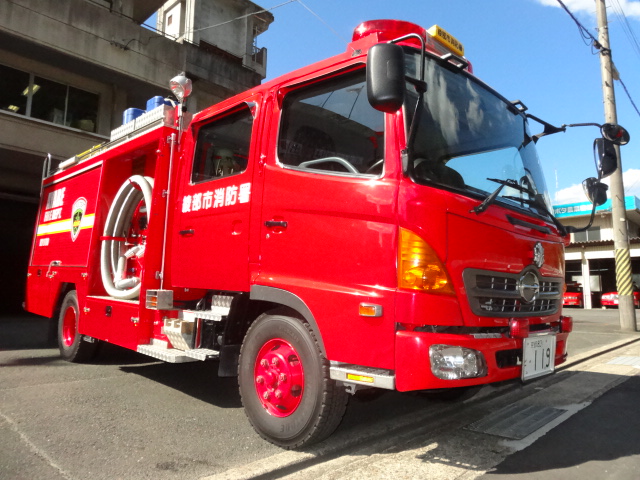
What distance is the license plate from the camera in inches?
122

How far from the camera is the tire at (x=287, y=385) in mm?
3043

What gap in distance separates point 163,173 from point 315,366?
8.32ft

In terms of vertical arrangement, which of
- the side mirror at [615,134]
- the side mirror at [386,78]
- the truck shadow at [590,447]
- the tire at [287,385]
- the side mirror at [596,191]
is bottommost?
the truck shadow at [590,447]

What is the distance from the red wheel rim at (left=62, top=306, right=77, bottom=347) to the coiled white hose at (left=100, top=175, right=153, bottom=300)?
112 cm

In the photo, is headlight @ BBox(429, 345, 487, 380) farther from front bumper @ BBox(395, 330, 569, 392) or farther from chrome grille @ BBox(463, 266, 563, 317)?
chrome grille @ BBox(463, 266, 563, 317)

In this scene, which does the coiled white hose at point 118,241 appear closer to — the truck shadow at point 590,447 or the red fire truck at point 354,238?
the red fire truck at point 354,238

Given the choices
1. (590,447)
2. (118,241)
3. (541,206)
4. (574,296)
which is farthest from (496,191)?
(574,296)

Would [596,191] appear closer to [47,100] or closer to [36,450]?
[36,450]

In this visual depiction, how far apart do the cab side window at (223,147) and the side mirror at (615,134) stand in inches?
115

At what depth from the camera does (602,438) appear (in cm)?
365

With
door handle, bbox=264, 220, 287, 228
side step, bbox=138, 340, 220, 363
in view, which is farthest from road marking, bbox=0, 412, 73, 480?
door handle, bbox=264, 220, 287, 228

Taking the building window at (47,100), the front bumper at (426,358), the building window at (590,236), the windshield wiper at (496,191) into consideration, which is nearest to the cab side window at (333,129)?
the windshield wiper at (496,191)

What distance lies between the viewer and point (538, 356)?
3236 millimetres

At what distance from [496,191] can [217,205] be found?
2160mm
